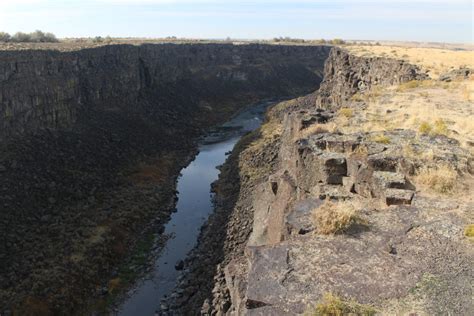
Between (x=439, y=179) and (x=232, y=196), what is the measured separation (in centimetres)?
2293

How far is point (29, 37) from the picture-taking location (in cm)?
7656

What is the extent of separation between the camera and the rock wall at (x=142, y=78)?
37.9 meters

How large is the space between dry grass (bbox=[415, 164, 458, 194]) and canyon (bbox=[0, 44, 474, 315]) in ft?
0.47

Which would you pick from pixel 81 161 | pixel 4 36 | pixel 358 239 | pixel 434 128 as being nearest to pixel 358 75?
pixel 81 161

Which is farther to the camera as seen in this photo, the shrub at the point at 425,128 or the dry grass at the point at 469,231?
the shrub at the point at 425,128

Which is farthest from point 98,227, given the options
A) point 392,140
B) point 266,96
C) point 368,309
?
point 266,96

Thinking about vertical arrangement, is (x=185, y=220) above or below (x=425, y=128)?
below

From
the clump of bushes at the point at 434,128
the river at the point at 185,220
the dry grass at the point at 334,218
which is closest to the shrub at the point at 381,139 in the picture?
the clump of bushes at the point at 434,128

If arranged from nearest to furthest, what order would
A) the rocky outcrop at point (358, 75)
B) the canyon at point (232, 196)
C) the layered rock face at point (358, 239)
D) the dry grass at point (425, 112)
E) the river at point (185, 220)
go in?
1. the layered rock face at point (358, 239)
2. the canyon at point (232, 196)
3. the dry grass at point (425, 112)
4. the river at point (185, 220)
5. the rocky outcrop at point (358, 75)

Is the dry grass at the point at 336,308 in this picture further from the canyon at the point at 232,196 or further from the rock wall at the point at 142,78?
the rock wall at the point at 142,78

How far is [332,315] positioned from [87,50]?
48.4 metres

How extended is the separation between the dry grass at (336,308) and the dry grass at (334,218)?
2924mm

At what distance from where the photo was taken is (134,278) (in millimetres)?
26688

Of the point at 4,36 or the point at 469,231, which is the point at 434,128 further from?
the point at 4,36
